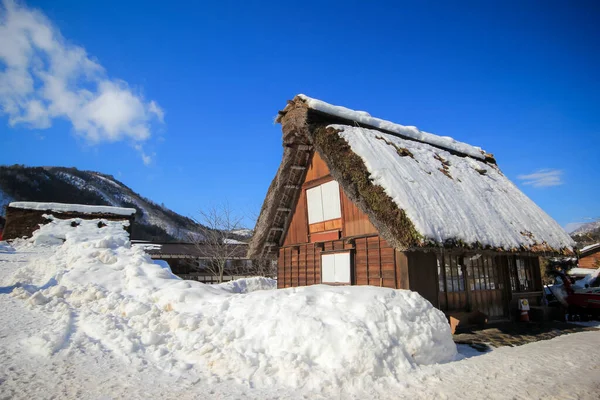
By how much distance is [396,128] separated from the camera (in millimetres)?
12156

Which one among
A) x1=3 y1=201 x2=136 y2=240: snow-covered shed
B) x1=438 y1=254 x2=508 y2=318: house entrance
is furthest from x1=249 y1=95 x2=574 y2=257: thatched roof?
x1=3 y1=201 x2=136 y2=240: snow-covered shed

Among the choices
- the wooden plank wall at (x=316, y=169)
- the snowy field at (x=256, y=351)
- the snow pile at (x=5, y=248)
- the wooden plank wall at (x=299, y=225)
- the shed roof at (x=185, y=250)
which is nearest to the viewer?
the snowy field at (x=256, y=351)

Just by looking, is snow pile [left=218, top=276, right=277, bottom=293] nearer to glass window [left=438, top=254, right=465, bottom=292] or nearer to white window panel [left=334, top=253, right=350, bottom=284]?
white window panel [left=334, top=253, right=350, bottom=284]

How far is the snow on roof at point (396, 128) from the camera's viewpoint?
33.1 ft

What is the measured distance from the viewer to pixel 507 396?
13.0ft

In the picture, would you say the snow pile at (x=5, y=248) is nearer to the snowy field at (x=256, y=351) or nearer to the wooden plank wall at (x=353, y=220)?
the snowy field at (x=256, y=351)

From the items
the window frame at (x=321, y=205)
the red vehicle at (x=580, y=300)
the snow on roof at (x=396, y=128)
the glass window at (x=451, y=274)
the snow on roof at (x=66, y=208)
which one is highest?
the snow on roof at (x=396, y=128)

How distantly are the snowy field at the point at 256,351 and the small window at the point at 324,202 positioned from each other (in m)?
4.08

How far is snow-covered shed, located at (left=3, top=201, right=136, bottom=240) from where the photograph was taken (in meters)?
20.5

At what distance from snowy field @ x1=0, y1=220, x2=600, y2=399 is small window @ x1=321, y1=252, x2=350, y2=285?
10.5 ft

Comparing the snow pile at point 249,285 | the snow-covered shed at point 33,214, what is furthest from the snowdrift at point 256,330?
the snow-covered shed at point 33,214

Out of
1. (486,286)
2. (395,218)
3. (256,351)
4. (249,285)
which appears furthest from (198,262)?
(256,351)

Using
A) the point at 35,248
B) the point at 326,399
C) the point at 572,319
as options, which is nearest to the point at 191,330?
the point at 326,399

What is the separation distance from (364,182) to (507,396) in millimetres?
5134
